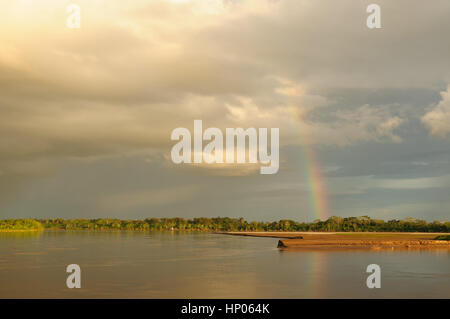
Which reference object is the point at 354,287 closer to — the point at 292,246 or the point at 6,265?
the point at 6,265

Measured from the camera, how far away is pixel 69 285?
100 ft

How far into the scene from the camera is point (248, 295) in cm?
2742

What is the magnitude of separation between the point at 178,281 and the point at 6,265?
20.6m

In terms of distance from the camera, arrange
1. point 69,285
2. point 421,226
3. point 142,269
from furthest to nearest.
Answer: point 421,226, point 142,269, point 69,285

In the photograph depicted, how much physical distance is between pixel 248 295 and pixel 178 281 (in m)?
7.80
